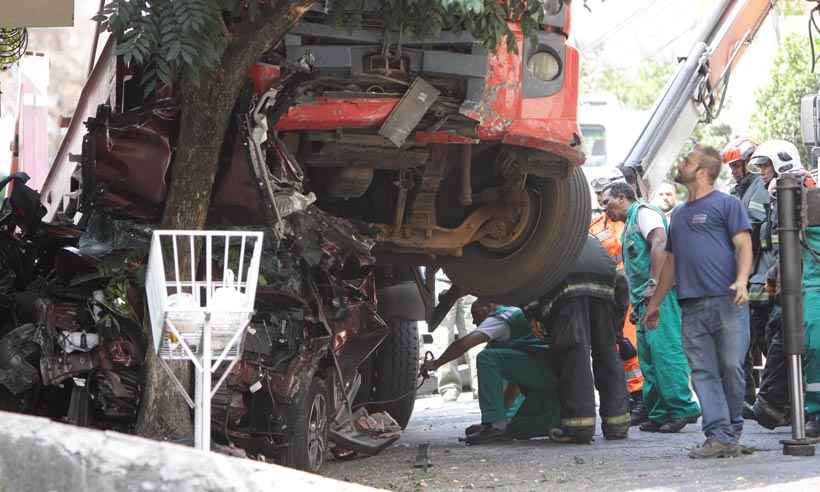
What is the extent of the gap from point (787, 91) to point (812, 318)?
19.8 m

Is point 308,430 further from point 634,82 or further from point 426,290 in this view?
point 634,82

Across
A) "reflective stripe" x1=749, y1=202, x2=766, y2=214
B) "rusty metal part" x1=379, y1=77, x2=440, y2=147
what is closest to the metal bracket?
"rusty metal part" x1=379, y1=77, x2=440, y2=147

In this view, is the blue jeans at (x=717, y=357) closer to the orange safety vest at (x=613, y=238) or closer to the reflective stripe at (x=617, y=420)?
the reflective stripe at (x=617, y=420)

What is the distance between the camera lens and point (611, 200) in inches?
394

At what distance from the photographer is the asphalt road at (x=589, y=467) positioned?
6.32 meters

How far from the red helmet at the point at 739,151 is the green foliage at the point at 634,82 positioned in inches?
1140

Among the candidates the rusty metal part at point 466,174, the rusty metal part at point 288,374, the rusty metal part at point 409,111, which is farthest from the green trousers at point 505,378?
the rusty metal part at point 409,111

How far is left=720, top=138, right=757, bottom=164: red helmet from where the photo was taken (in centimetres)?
984

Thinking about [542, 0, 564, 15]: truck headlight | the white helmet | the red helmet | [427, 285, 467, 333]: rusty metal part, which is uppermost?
[542, 0, 564, 15]: truck headlight

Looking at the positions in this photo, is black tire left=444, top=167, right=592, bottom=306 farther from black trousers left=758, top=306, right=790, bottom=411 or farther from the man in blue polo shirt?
black trousers left=758, top=306, right=790, bottom=411

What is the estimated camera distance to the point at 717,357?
7.43m

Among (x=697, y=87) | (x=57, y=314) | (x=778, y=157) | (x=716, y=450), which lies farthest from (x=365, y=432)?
(x=697, y=87)

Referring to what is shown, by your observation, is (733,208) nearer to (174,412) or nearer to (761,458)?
(761,458)

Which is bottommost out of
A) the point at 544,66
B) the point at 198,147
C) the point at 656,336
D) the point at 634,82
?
the point at 656,336
